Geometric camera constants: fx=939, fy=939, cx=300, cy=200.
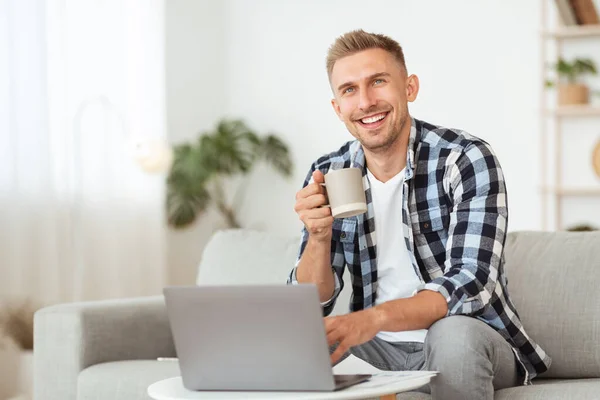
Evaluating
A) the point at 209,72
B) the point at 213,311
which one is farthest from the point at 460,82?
the point at 213,311

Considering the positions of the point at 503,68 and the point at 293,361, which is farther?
the point at 503,68

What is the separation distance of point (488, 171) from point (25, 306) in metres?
2.62

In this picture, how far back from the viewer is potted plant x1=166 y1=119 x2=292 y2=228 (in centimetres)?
543

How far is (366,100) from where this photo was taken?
6.52 ft

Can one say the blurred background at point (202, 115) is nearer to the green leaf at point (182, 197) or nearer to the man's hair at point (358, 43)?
the green leaf at point (182, 197)

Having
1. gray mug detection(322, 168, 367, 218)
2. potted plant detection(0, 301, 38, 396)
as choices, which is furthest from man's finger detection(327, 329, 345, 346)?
potted plant detection(0, 301, 38, 396)

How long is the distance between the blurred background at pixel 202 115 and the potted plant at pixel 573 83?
3 cm

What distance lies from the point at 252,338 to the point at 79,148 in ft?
10.7

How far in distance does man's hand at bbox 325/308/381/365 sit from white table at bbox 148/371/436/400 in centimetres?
7

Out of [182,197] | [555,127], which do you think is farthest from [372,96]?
[182,197]

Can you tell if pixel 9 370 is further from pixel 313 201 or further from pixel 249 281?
pixel 313 201

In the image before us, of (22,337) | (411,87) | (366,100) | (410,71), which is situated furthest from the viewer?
(410,71)

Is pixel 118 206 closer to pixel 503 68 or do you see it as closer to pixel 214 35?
pixel 214 35

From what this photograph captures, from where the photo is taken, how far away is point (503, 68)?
5367 millimetres
